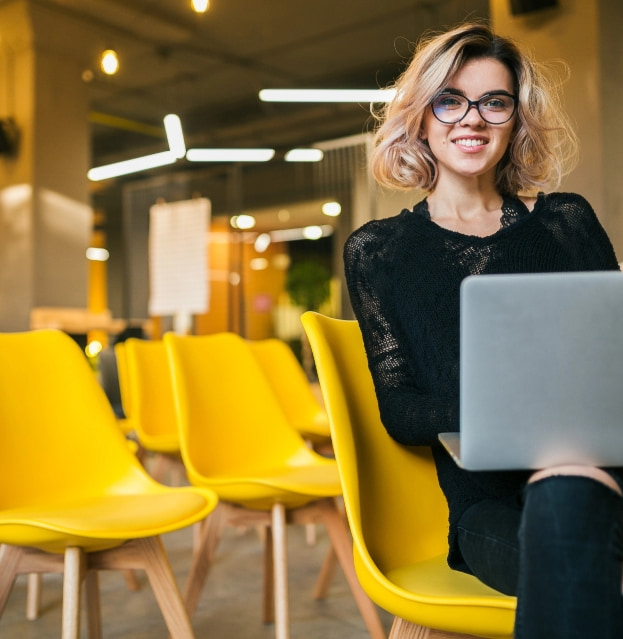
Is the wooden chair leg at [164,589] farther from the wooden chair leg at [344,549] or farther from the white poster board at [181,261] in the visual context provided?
the white poster board at [181,261]

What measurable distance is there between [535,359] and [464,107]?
30.9 inches

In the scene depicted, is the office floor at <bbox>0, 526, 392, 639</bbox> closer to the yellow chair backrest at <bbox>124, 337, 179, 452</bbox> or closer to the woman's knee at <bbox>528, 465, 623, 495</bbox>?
the yellow chair backrest at <bbox>124, 337, 179, 452</bbox>

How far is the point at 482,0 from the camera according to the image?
264 inches

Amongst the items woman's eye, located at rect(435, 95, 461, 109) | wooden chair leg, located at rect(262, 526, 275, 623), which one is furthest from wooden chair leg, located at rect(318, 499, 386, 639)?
woman's eye, located at rect(435, 95, 461, 109)

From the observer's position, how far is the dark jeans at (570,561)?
0.92m

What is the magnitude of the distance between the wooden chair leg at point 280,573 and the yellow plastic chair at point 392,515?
0.67 metres

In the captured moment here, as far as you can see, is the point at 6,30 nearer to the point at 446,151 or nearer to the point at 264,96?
the point at 264,96

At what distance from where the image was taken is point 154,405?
3.58 m

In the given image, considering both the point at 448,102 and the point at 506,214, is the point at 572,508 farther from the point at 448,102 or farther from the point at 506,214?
the point at 448,102

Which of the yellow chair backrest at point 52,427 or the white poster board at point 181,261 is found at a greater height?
the white poster board at point 181,261

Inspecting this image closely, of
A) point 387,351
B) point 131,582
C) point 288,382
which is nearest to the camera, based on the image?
point 387,351

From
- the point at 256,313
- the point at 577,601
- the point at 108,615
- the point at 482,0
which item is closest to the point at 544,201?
the point at 577,601

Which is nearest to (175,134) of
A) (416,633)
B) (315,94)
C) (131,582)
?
(315,94)

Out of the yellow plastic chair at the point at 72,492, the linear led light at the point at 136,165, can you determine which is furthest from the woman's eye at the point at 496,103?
the linear led light at the point at 136,165
